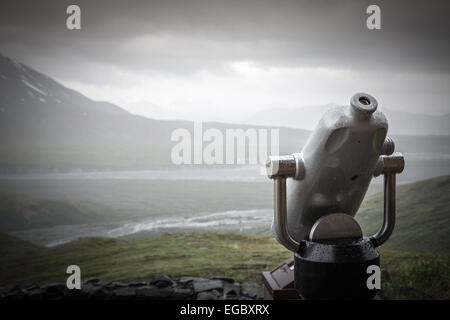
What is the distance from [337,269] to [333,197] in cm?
41

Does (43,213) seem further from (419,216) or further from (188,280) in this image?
(419,216)

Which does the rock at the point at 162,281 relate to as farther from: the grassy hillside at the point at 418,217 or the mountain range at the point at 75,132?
Answer: the grassy hillside at the point at 418,217

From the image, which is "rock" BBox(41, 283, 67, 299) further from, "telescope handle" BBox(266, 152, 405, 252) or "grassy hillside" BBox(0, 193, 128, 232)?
"telescope handle" BBox(266, 152, 405, 252)

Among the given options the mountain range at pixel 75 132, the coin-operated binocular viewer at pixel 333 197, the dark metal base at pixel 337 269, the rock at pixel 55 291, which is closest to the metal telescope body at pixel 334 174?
the coin-operated binocular viewer at pixel 333 197

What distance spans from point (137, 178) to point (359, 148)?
193 inches

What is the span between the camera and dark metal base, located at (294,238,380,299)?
2.41 meters

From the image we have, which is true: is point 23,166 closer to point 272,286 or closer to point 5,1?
point 5,1

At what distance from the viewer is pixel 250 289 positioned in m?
Result: 4.41

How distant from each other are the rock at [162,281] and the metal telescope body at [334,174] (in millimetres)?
2109

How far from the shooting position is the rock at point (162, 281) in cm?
446

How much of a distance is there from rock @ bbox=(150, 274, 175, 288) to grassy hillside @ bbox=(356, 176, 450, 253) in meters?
2.71

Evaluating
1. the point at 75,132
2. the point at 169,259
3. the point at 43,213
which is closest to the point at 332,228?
the point at 169,259
